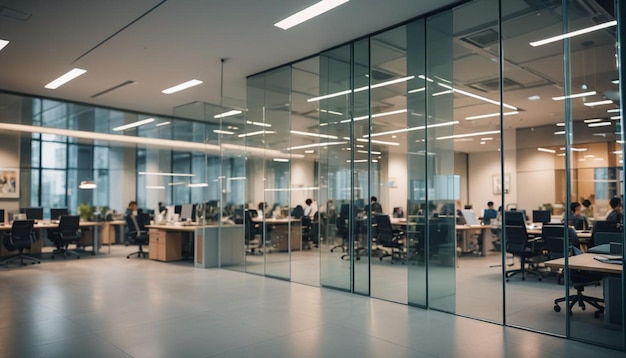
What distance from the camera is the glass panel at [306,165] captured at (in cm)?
838

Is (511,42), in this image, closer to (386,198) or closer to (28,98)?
(386,198)

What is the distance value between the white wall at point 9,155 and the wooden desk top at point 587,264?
1239 centimetres

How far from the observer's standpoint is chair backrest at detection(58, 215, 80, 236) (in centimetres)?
1051

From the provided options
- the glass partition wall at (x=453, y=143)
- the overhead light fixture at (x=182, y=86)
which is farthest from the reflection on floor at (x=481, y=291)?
the overhead light fixture at (x=182, y=86)

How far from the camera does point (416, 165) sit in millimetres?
5992

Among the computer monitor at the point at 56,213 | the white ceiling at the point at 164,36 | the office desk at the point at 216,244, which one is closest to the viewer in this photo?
the white ceiling at the point at 164,36

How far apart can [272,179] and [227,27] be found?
10.7 ft

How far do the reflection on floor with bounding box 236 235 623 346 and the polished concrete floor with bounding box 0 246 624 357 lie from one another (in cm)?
27

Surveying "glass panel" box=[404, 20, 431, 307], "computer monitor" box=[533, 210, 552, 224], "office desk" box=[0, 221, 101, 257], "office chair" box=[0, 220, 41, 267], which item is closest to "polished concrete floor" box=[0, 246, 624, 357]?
"glass panel" box=[404, 20, 431, 307]

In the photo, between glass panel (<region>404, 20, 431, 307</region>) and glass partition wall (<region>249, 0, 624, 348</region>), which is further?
glass panel (<region>404, 20, 431, 307</region>)

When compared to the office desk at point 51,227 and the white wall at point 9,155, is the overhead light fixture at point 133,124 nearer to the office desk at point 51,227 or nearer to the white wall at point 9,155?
the white wall at point 9,155

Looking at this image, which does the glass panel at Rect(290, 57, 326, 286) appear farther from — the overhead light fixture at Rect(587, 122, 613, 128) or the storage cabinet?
the overhead light fixture at Rect(587, 122, 613, 128)

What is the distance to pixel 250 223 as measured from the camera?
9609 mm

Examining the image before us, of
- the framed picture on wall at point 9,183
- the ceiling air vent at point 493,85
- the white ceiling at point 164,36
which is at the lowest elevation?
the framed picture on wall at point 9,183
